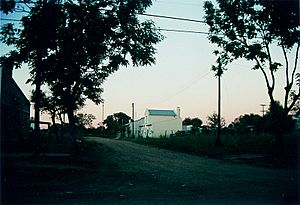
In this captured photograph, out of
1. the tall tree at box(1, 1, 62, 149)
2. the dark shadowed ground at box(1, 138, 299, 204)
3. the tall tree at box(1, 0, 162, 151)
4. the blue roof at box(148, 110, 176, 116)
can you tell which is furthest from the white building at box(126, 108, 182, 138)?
the dark shadowed ground at box(1, 138, 299, 204)

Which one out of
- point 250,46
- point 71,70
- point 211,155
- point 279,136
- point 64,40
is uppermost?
point 250,46

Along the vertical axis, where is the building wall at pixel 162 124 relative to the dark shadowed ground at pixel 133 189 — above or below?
above

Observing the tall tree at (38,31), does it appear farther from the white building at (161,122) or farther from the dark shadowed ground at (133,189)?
the white building at (161,122)

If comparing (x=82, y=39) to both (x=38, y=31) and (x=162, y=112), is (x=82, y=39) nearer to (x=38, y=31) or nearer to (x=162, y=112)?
(x=38, y=31)

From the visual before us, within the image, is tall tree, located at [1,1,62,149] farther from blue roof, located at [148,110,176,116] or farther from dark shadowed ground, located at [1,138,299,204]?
blue roof, located at [148,110,176,116]

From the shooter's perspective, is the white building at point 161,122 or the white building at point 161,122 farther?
the white building at point 161,122

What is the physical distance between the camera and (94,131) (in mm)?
94750

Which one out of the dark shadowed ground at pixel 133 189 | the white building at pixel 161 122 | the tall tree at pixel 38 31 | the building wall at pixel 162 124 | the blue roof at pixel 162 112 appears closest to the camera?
the dark shadowed ground at pixel 133 189

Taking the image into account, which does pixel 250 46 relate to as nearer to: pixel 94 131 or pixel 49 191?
pixel 49 191

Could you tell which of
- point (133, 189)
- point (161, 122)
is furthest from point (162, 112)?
point (133, 189)

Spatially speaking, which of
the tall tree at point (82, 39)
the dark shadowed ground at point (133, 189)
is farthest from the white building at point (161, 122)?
the dark shadowed ground at point (133, 189)

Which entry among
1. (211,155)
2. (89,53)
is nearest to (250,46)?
(211,155)

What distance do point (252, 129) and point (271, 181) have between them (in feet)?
155

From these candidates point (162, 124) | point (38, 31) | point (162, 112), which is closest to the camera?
point (38, 31)
